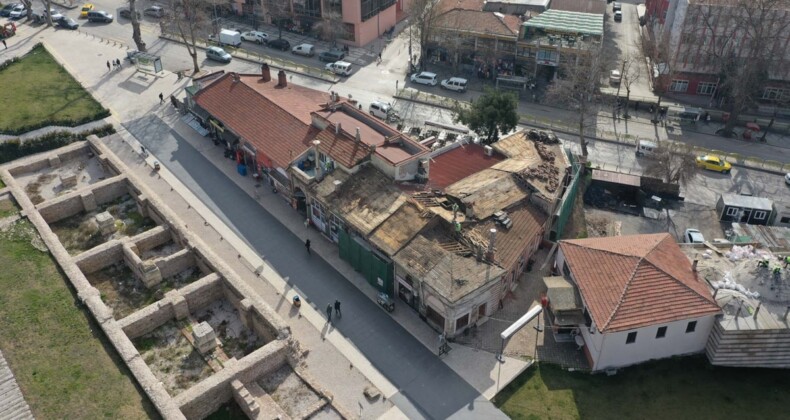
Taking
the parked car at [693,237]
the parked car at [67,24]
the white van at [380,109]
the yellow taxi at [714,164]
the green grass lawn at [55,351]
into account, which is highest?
the parked car at [67,24]

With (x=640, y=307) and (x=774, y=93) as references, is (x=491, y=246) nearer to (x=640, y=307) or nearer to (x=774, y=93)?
(x=640, y=307)

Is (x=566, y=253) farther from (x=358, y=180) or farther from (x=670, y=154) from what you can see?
(x=670, y=154)

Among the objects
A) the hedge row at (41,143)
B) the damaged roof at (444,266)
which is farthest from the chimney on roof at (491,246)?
the hedge row at (41,143)

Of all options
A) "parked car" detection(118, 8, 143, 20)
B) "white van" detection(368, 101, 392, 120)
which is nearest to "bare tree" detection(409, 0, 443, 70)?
"white van" detection(368, 101, 392, 120)

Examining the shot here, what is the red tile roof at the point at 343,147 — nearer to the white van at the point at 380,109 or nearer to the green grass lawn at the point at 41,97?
the white van at the point at 380,109

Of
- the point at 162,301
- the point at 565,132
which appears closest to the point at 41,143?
the point at 162,301

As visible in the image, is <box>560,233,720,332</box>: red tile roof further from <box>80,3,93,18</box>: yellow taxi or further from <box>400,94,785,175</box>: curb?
<box>80,3,93,18</box>: yellow taxi

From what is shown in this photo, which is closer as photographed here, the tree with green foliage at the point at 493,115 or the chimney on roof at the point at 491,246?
the chimney on roof at the point at 491,246

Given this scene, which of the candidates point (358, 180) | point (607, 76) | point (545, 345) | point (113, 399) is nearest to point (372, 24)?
point (607, 76)
